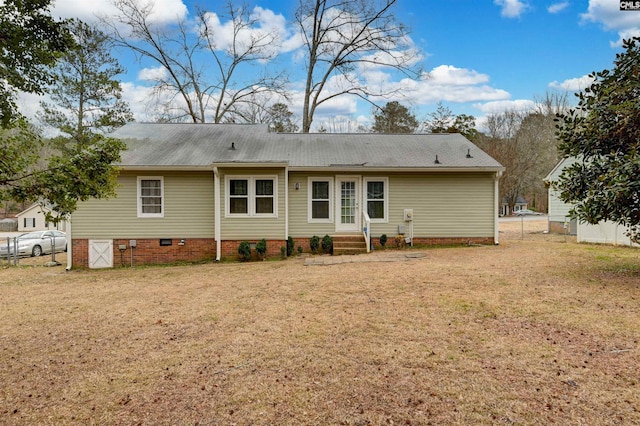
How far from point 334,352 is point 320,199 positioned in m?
8.58

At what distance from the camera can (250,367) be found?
141 inches

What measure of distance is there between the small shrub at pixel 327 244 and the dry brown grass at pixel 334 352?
168 inches

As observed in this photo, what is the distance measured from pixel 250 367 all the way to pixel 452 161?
10.8m

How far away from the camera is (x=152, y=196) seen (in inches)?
465

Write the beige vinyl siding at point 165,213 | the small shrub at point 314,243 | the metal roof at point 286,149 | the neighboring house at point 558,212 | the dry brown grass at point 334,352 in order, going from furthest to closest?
the neighboring house at point 558,212
the metal roof at point 286,149
the small shrub at point 314,243
the beige vinyl siding at point 165,213
the dry brown grass at point 334,352

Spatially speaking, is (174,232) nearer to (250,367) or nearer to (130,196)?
(130,196)

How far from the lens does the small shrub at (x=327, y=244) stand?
1178 cm

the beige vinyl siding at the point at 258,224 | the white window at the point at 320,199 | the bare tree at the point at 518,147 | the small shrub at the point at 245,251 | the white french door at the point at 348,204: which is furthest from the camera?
the bare tree at the point at 518,147

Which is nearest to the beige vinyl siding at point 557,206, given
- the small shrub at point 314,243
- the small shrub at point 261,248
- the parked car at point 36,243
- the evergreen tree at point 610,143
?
the evergreen tree at point 610,143

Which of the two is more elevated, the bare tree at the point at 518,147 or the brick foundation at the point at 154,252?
the bare tree at the point at 518,147

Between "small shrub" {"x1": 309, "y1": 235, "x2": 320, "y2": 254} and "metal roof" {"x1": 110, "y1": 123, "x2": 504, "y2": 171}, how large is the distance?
229 centimetres

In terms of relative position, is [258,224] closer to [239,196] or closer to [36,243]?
[239,196]

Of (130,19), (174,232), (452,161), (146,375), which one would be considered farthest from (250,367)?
(130,19)

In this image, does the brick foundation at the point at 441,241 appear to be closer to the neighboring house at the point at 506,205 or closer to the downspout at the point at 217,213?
the downspout at the point at 217,213
